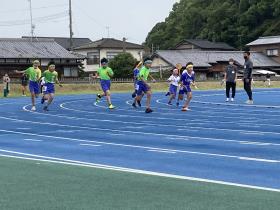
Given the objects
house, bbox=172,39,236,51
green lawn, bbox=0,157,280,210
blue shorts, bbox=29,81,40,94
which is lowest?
green lawn, bbox=0,157,280,210

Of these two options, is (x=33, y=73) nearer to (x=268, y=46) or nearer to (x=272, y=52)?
(x=268, y=46)

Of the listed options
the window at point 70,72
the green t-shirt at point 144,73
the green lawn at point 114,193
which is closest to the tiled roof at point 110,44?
the window at point 70,72

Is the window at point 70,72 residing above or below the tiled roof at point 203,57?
below

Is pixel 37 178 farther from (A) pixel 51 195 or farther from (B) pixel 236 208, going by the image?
(B) pixel 236 208

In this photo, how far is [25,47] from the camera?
6359 centimetres

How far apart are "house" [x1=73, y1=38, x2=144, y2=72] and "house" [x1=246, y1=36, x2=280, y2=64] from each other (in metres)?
16.9

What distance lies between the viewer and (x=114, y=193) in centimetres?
599

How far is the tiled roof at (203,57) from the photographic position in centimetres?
7425

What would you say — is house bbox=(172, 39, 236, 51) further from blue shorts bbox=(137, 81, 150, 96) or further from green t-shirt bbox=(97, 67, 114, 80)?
blue shorts bbox=(137, 81, 150, 96)

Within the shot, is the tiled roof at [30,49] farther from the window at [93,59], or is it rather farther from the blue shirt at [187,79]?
the blue shirt at [187,79]

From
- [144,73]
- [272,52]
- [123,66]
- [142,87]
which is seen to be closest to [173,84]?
[142,87]

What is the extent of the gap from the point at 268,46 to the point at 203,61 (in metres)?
11.9

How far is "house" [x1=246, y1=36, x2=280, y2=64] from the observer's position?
267 ft

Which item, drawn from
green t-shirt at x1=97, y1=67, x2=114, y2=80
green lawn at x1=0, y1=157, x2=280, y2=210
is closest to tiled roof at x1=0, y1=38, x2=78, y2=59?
green t-shirt at x1=97, y1=67, x2=114, y2=80
